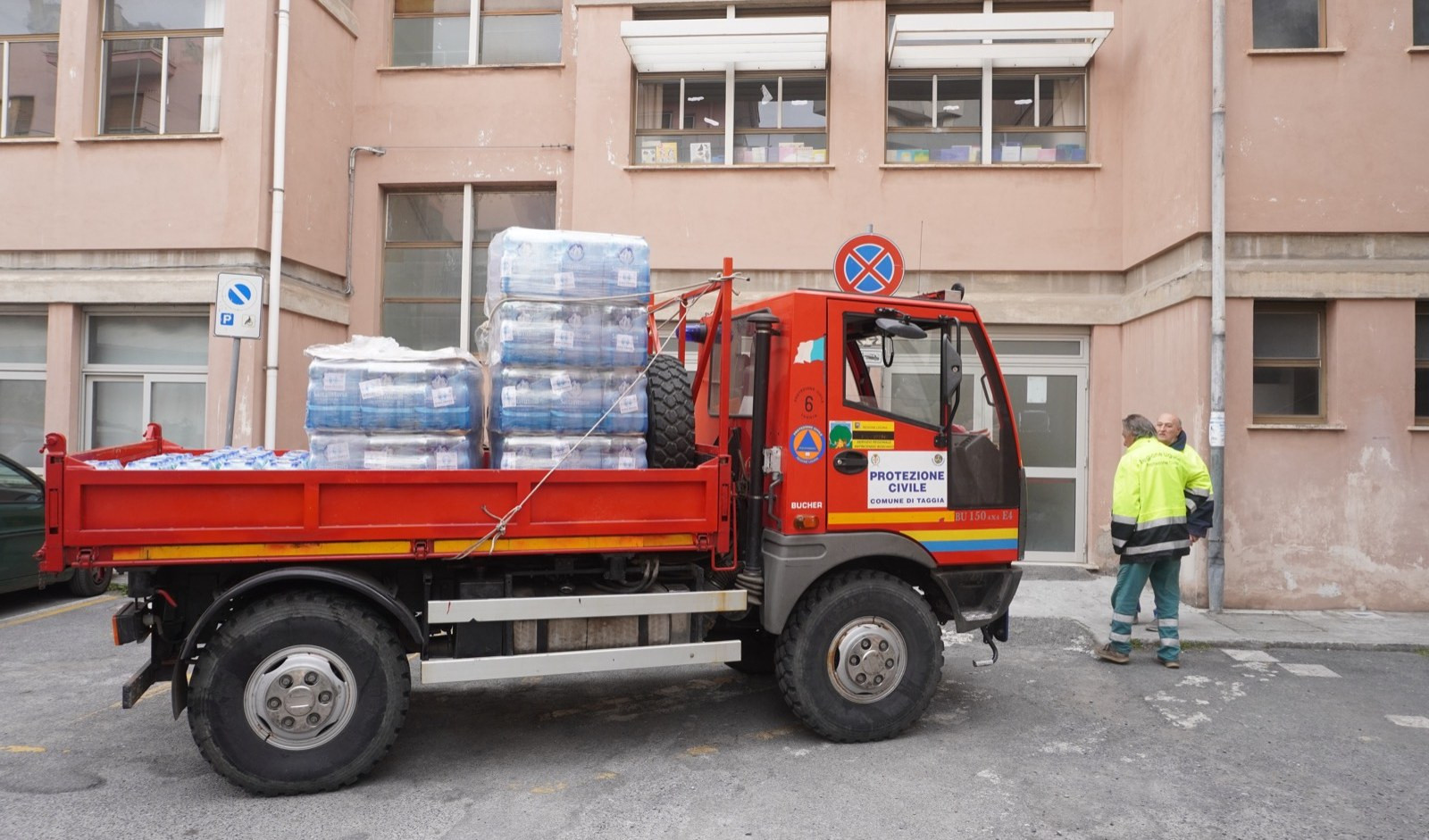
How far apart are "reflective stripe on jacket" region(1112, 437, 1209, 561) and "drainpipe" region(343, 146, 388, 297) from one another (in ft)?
29.7

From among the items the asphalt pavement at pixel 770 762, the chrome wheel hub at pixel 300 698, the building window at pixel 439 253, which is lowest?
the asphalt pavement at pixel 770 762

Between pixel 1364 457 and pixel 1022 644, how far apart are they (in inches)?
152

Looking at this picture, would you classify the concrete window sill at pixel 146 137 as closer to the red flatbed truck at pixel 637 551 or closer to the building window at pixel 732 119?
the building window at pixel 732 119

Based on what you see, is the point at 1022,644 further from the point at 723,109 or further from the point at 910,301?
the point at 723,109

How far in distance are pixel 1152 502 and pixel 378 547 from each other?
5239mm

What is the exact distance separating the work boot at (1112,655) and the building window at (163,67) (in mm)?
10482

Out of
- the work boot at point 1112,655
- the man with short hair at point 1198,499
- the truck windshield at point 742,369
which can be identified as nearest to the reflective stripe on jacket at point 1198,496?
the man with short hair at point 1198,499

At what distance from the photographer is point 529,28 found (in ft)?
36.6

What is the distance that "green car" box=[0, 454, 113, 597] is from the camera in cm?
770

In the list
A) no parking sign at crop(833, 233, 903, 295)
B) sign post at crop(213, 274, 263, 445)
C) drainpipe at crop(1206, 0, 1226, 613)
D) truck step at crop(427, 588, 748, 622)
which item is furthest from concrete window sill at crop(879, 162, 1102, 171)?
truck step at crop(427, 588, 748, 622)

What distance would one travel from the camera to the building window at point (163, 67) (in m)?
10.1

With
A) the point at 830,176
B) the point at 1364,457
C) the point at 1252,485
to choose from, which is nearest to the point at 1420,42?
the point at 1364,457

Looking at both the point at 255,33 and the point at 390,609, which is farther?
the point at 255,33

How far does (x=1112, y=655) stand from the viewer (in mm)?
6641
